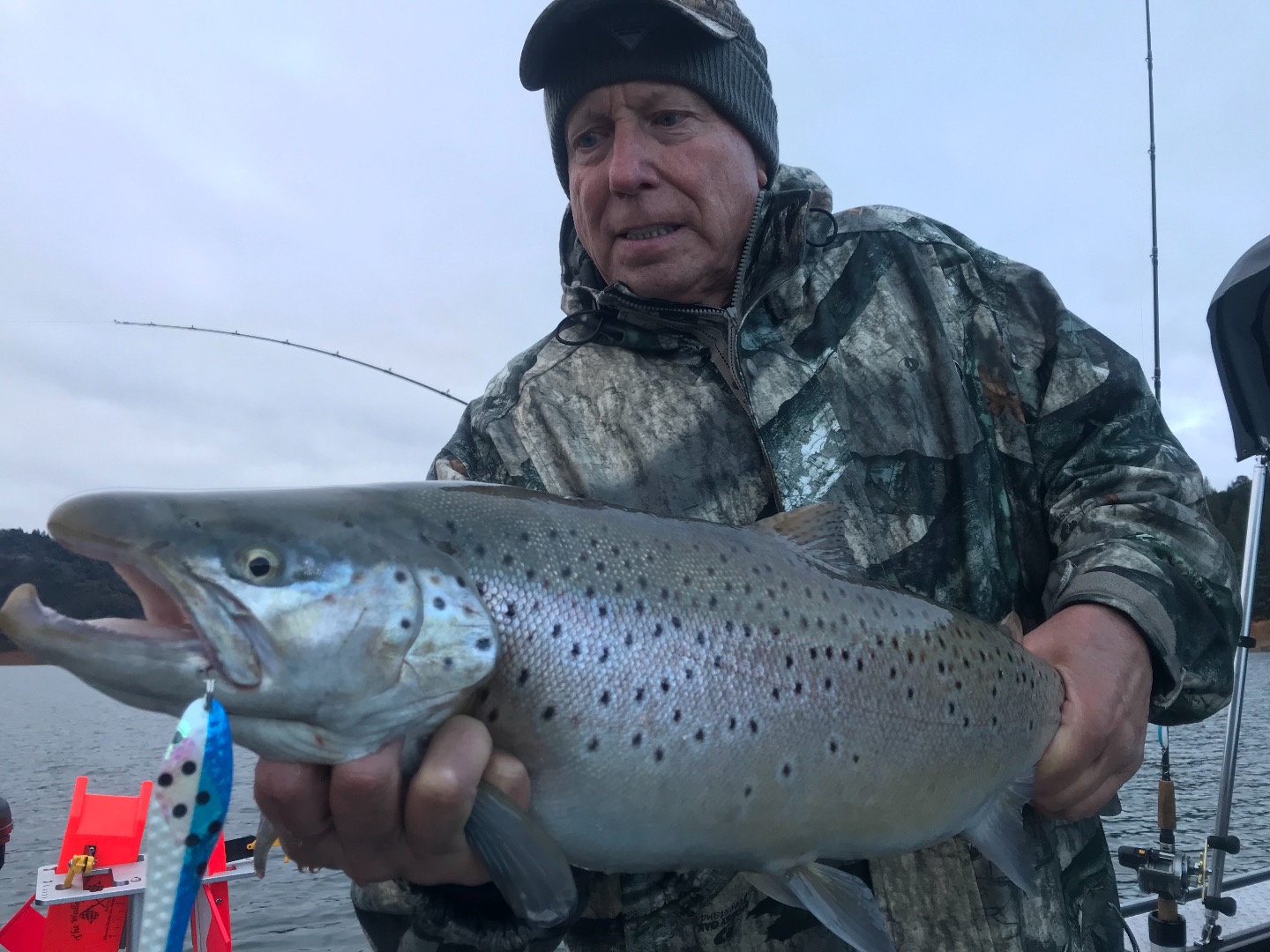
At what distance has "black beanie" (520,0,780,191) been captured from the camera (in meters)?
2.82

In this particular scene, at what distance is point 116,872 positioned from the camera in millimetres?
5535

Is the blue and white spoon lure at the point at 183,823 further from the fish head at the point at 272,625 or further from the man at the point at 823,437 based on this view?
the man at the point at 823,437

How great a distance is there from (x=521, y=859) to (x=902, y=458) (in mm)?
1472

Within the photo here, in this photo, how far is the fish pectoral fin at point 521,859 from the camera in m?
1.68

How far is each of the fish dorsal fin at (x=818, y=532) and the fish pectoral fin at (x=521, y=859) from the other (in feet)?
3.02

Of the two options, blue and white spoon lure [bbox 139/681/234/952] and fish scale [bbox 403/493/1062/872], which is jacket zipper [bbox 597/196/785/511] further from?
blue and white spoon lure [bbox 139/681/234/952]

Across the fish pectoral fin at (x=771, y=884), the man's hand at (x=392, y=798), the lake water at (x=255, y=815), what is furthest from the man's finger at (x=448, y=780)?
the lake water at (x=255, y=815)

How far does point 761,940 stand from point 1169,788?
342cm

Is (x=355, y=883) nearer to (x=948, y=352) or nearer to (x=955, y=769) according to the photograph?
(x=955, y=769)

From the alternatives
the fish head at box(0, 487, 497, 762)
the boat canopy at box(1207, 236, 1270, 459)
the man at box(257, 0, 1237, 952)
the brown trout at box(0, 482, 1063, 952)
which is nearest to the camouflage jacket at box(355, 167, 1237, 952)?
the man at box(257, 0, 1237, 952)

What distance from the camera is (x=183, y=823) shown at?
1225 millimetres

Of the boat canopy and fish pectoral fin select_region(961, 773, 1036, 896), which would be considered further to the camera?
the boat canopy

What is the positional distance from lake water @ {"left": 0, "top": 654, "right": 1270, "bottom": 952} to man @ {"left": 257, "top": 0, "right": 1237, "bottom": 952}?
235cm

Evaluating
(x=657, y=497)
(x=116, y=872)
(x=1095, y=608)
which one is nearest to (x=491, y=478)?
(x=657, y=497)
